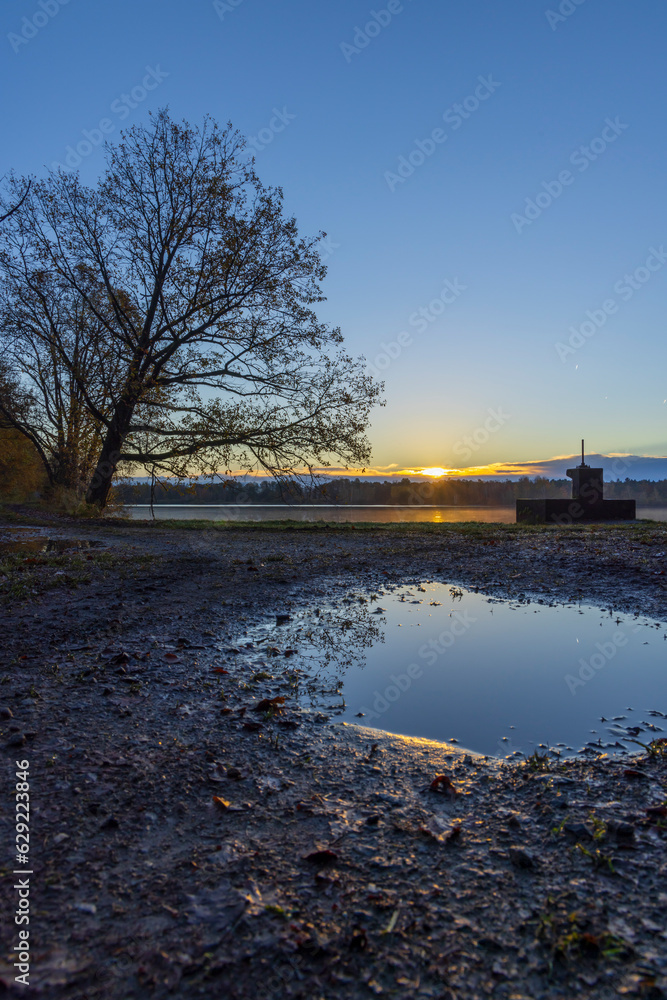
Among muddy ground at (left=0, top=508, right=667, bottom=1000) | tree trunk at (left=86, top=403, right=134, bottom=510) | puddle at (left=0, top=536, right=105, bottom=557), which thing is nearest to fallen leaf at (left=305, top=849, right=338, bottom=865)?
muddy ground at (left=0, top=508, right=667, bottom=1000)

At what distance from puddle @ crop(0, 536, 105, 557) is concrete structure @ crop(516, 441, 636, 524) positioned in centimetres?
2020

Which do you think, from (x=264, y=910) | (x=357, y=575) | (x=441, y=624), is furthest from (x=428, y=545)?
(x=264, y=910)

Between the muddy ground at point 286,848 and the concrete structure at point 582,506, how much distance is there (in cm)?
2304

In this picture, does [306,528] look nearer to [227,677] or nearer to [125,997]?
[227,677]

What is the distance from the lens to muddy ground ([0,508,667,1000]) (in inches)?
67.9

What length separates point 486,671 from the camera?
15.4ft

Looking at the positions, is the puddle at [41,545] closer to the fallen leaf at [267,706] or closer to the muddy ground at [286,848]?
the muddy ground at [286,848]

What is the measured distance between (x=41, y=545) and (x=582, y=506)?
23.6 metres

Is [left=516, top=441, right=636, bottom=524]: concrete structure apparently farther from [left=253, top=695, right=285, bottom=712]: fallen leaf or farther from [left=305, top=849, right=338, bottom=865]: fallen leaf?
[left=305, top=849, right=338, bottom=865]: fallen leaf

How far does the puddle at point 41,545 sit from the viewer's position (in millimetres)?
10477

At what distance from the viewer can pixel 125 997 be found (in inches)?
63.4

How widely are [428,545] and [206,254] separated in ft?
39.6

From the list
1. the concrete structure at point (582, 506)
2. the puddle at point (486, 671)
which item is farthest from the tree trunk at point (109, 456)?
the concrete structure at point (582, 506)

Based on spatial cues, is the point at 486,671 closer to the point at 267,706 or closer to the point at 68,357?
the point at 267,706
